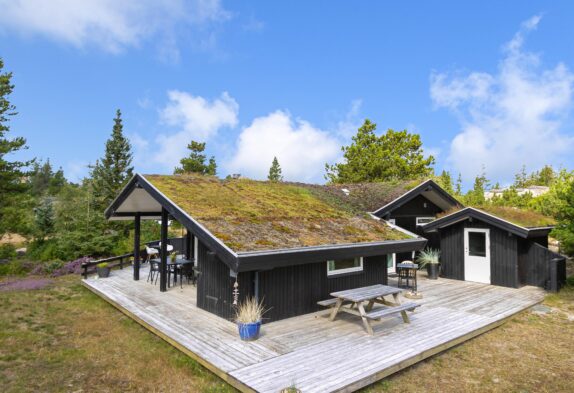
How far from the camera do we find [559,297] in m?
9.80

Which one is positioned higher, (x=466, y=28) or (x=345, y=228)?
(x=466, y=28)

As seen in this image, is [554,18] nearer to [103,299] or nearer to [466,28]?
[466,28]

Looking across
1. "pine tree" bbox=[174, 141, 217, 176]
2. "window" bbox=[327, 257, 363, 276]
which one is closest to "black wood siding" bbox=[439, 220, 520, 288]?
"window" bbox=[327, 257, 363, 276]

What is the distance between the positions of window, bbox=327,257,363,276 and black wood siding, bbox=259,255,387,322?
12cm

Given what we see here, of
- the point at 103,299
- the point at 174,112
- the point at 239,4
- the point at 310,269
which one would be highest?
the point at 239,4

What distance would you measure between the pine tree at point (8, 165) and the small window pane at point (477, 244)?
64.6ft

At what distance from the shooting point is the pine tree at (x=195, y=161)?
33750mm

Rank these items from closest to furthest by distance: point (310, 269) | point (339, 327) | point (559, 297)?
point (339, 327) → point (310, 269) → point (559, 297)

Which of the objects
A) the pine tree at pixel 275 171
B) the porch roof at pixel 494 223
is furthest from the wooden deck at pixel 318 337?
the pine tree at pixel 275 171

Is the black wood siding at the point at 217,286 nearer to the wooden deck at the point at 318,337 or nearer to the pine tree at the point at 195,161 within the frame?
the wooden deck at the point at 318,337

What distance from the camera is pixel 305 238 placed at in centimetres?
763

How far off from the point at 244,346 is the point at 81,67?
15042 millimetres

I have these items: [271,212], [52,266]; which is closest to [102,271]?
[52,266]

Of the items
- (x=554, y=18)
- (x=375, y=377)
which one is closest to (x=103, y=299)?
(x=375, y=377)
